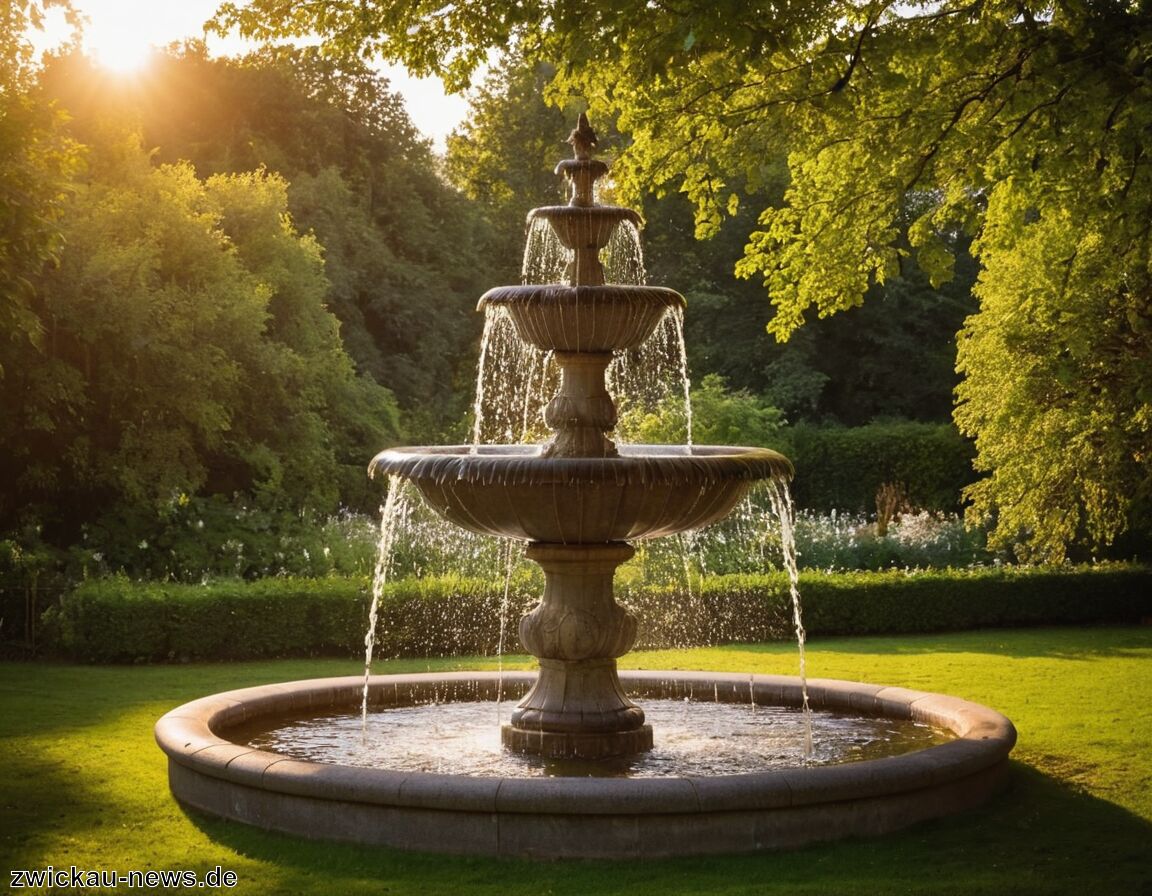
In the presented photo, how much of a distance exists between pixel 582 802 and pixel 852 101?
679cm

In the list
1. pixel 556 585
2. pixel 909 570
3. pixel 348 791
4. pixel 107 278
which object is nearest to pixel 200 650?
pixel 107 278

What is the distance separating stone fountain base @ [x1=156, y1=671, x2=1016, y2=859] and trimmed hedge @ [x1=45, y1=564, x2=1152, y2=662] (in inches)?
285

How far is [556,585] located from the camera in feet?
32.6

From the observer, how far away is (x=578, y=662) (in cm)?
989

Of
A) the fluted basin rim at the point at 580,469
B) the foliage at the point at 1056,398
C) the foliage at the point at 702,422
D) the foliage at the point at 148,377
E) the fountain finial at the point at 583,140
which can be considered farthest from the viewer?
the foliage at the point at 702,422

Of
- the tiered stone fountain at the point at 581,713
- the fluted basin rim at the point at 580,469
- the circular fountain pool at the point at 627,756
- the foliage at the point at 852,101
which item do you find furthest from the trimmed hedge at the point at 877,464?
the fluted basin rim at the point at 580,469

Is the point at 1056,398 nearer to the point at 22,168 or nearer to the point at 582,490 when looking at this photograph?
the point at 582,490

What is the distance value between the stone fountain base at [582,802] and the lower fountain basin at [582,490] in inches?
69.7

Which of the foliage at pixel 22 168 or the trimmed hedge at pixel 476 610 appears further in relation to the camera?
the trimmed hedge at pixel 476 610

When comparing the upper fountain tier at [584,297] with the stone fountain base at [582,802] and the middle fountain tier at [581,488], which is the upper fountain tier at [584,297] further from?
the stone fountain base at [582,802]

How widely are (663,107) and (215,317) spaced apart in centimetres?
954

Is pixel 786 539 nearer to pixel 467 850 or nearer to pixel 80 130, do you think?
pixel 467 850

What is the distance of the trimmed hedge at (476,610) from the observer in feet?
52.7

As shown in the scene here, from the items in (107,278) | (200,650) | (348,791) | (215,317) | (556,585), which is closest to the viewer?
(348,791)
